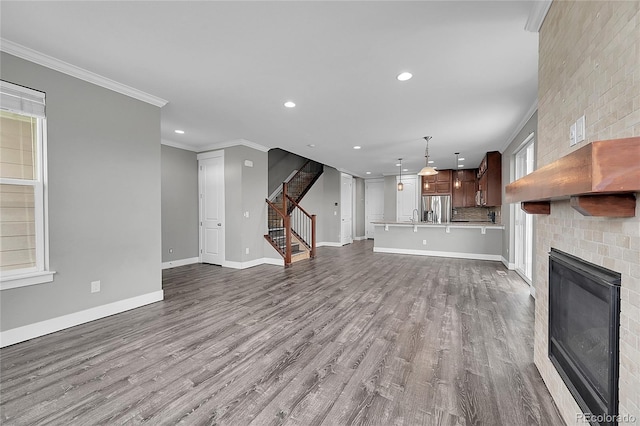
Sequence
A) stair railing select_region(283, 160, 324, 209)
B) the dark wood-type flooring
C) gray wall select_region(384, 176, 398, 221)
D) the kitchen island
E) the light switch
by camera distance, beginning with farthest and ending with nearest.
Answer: gray wall select_region(384, 176, 398, 221) < stair railing select_region(283, 160, 324, 209) < the kitchen island < the dark wood-type flooring < the light switch

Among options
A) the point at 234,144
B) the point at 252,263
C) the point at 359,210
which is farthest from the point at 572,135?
the point at 359,210

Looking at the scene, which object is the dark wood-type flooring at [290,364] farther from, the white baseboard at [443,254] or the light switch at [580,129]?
the white baseboard at [443,254]

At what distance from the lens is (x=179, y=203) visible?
19.4 feet

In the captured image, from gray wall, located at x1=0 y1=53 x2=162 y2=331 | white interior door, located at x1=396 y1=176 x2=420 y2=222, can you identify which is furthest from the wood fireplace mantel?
white interior door, located at x1=396 y1=176 x2=420 y2=222

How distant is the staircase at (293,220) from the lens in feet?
20.2

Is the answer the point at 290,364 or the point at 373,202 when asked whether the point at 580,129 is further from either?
the point at 373,202

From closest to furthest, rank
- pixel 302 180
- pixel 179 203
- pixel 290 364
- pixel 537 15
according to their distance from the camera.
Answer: pixel 537 15 → pixel 290 364 → pixel 179 203 → pixel 302 180

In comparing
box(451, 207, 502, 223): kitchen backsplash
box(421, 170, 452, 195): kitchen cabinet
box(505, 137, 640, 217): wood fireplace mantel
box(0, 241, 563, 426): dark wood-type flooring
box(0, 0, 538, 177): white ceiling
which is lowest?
box(0, 241, 563, 426): dark wood-type flooring

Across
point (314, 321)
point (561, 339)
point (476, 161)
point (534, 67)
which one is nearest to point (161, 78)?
point (314, 321)

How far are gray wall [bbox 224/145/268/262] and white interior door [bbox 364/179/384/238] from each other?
6189 mm

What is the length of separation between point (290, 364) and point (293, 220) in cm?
→ 619

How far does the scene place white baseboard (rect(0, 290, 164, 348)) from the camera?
2.46 metres

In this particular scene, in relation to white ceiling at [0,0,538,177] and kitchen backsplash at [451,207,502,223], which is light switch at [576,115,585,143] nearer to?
white ceiling at [0,0,538,177]

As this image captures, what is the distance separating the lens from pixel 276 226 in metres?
7.57
